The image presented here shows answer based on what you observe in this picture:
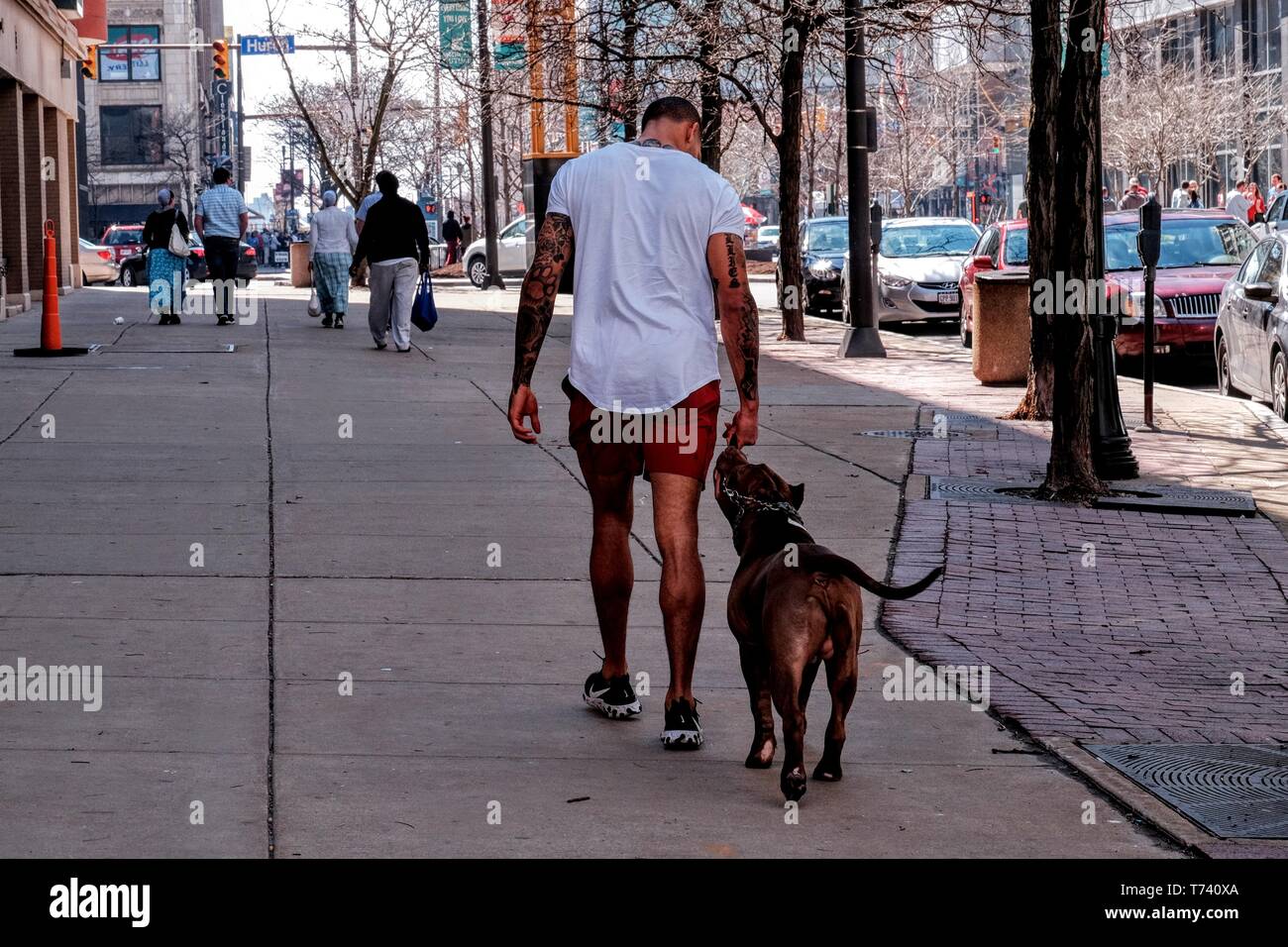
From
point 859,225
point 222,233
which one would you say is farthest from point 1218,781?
point 222,233

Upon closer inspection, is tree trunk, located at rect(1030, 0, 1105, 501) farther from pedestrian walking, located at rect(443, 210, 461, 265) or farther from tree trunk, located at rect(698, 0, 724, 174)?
pedestrian walking, located at rect(443, 210, 461, 265)

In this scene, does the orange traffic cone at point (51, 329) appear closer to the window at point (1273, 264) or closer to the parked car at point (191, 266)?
the window at point (1273, 264)

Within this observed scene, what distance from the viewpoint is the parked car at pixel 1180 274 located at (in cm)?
1878

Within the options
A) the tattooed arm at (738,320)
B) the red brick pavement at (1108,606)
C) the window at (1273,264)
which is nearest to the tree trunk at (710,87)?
the window at (1273,264)

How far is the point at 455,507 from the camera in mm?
10133

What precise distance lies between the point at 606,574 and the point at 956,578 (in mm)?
3141

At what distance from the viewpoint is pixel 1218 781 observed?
18.1ft

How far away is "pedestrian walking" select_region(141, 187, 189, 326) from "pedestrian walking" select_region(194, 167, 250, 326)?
300 mm

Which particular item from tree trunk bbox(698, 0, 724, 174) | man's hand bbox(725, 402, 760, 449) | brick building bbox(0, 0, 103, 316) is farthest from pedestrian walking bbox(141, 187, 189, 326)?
man's hand bbox(725, 402, 760, 449)

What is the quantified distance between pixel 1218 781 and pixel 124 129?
347 ft

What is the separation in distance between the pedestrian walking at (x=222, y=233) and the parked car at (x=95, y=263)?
22.0 metres

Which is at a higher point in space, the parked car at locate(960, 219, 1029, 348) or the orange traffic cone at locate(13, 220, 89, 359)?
the parked car at locate(960, 219, 1029, 348)

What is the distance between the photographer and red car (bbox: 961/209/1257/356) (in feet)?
61.6
